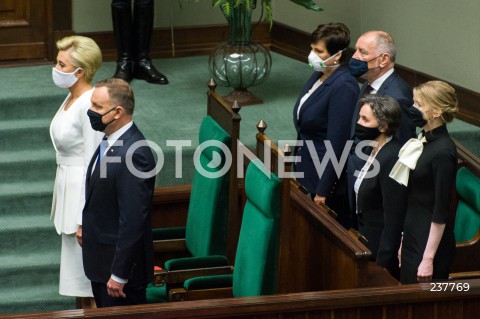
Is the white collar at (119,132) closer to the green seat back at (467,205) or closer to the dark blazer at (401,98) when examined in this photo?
the dark blazer at (401,98)

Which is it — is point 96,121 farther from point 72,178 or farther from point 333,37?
point 333,37

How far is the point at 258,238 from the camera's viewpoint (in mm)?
4414

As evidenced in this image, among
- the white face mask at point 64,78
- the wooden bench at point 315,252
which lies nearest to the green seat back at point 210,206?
the wooden bench at point 315,252

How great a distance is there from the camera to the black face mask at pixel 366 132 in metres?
4.66

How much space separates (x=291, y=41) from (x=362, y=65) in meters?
3.17

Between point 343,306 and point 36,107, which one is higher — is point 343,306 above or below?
above

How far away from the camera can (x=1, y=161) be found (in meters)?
6.33

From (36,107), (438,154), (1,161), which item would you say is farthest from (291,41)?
(438,154)

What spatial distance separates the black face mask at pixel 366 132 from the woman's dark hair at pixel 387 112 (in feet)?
0.14

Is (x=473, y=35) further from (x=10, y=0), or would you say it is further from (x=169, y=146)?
(x=10, y=0)

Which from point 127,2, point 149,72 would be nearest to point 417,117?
point 127,2

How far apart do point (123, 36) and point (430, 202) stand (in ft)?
11.1

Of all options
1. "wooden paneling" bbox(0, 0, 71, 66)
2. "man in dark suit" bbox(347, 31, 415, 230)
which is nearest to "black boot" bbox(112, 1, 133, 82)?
"wooden paneling" bbox(0, 0, 71, 66)

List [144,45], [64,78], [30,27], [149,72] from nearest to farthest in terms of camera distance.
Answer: [64,78] < [144,45] < [149,72] < [30,27]
